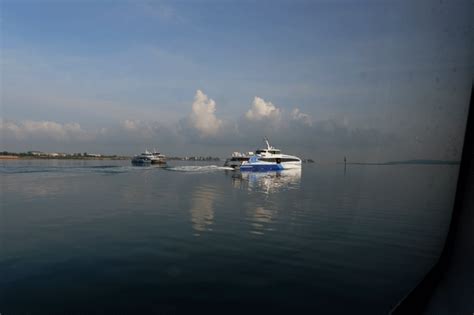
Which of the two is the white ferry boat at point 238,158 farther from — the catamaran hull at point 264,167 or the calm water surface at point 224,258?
the calm water surface at point 224,258

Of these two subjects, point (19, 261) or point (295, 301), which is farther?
point (19, 261)

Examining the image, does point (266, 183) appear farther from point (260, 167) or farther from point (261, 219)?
point (260, 167)

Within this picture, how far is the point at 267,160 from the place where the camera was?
2315 inches

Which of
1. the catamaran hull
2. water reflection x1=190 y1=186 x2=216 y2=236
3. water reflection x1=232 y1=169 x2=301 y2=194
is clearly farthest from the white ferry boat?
water reflection x1=190 y1=186 x2=216 y2=236

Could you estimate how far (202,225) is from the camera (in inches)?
403

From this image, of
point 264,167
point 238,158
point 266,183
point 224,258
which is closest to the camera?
point 224,258

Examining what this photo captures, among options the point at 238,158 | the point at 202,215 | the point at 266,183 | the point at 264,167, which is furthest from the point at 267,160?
the point at 202,215

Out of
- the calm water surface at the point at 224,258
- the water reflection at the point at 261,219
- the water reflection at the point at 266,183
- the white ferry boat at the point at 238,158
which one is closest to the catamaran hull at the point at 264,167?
the white ferry boat at the point at 238,158

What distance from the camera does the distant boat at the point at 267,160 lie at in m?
54.9

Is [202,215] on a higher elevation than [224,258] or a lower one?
lower

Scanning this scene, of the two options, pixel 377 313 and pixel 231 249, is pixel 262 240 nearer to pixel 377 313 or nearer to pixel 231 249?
pixel 231 249

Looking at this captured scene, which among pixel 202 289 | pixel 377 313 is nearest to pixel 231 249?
pixel 202 289

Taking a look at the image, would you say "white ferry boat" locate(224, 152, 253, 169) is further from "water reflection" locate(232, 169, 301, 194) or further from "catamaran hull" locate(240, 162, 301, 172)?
"water reflection" locate(232, 169, 301, 194)

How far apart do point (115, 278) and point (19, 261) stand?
8.66ft
